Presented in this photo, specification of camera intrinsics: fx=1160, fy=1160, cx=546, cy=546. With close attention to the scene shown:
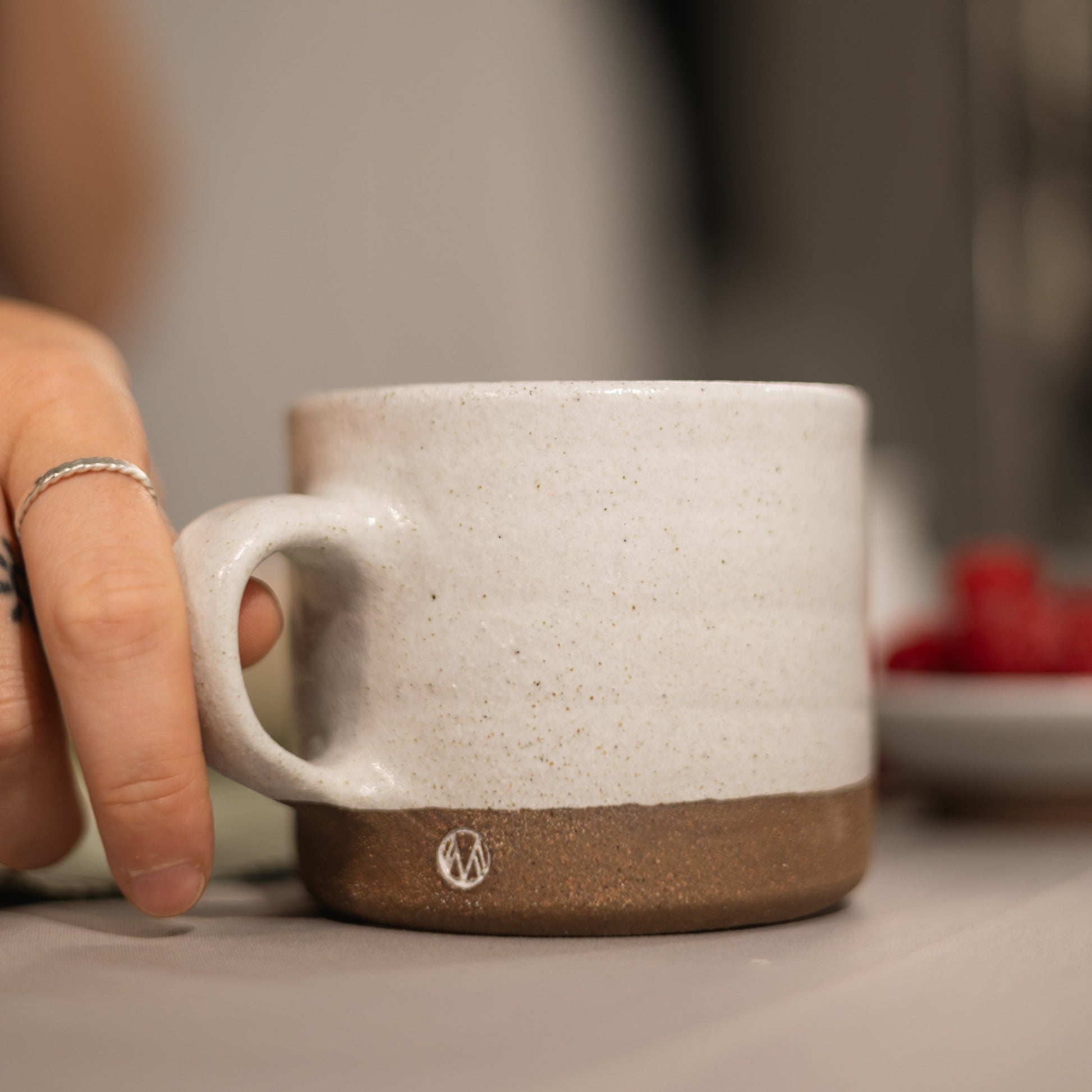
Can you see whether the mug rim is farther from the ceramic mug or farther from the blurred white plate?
the blurred white plate

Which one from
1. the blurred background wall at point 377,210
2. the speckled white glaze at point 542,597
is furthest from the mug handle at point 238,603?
the blurred background wall at point 377,210

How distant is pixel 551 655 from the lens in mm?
364

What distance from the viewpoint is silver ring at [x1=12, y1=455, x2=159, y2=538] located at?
14.3 inches

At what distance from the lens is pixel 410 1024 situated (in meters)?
0.29

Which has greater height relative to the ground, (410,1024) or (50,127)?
(50,127)

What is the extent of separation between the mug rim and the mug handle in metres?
0.04

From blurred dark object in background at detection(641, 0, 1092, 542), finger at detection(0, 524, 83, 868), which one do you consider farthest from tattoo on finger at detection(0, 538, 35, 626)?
blurred dark object in background at detection(641, 0, 1092, 542)

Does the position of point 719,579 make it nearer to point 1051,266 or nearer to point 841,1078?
point 841,1078

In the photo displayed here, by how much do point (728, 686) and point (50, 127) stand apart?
135cm

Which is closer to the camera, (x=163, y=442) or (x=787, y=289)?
Result: (x=163, y=442)

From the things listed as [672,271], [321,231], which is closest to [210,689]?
[321,231]

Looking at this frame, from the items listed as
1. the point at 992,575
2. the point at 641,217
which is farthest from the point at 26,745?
the point at 641,217

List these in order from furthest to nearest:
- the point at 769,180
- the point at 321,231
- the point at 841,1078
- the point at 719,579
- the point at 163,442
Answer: the point at 769,180 → the point at 321,231 → the point at 163,442 → the point at 719,579 → the point at 841,1078

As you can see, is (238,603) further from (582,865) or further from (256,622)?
(582,865)
